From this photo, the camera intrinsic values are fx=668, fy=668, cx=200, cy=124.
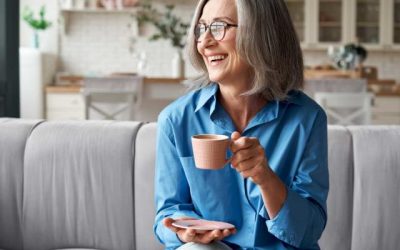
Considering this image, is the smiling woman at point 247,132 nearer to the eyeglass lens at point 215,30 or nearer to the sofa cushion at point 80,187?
the eyeglass lens at point 215,30

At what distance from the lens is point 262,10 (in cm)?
149

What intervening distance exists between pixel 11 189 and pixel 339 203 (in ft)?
3.56

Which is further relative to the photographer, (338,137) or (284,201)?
(338,137)

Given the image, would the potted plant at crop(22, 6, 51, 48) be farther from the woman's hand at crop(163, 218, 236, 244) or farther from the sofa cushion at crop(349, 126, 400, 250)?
the woman's hand at crop(163, 218, 236, 244)

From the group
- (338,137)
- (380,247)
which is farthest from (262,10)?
(380,247)

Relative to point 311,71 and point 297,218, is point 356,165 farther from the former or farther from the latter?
point 311,71

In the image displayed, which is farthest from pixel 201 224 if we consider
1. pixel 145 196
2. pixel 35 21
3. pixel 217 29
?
pixel 35 21

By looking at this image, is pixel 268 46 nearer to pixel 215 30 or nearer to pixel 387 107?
pixel 215 30

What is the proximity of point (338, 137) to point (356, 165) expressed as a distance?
10 cm

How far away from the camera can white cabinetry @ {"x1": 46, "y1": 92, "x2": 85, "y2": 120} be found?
688 centimetres

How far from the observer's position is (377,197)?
6.70ft

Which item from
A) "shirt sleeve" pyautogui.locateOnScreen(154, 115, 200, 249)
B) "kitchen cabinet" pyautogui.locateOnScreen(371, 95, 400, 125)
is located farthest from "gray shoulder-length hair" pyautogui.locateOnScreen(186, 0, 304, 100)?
"kitchen cabinet" pyautogui.locateOnScreen(371, 95, 400, 125)

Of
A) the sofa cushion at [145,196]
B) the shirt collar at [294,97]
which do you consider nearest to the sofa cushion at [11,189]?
the sofa cushion at [145,196]

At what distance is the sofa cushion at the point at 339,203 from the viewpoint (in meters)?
2.05
